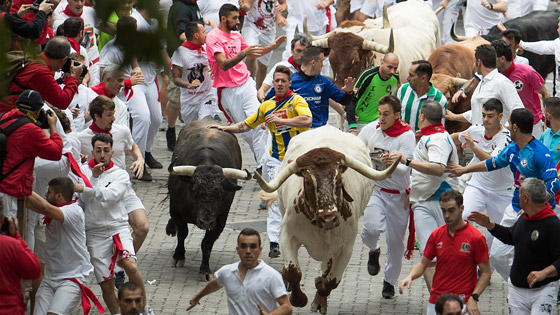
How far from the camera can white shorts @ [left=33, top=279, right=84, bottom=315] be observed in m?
9.17

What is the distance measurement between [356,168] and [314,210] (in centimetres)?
59

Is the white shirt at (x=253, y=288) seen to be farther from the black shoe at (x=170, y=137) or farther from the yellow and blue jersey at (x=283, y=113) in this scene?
the black shoe at (x=170, y=137)

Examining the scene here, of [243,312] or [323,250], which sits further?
[323,250]

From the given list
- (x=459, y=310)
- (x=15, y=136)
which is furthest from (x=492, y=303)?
(x=15, y=136)

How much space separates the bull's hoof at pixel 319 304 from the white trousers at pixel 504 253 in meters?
1.63

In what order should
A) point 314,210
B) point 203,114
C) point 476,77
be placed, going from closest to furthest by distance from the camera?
point 314,210, point 476,77, point 203,114

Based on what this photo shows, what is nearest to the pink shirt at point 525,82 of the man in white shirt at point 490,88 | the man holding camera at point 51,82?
the man in white shirt at point 490,88

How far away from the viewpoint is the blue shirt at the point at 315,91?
12219 mm

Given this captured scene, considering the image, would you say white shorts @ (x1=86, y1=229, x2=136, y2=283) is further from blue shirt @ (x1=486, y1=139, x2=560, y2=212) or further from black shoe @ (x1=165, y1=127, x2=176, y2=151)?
black shoe @ (x1=165, y1=127, x2=176, y2=151)

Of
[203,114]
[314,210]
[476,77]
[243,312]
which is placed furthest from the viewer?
[203,114]

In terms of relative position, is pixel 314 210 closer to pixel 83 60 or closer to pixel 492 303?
pixel 492 303

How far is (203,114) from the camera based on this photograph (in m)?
15.0

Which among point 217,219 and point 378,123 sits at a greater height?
point 378,123

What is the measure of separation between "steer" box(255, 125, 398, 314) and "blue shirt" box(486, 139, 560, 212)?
1.16m
